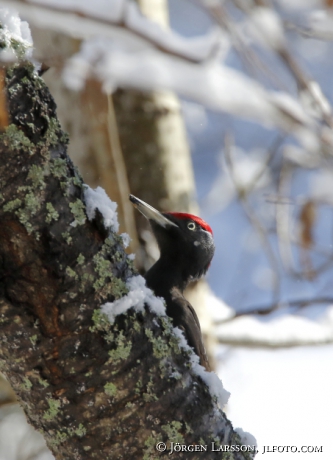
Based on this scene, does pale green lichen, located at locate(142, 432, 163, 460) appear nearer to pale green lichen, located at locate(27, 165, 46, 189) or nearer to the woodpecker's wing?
pale green lichen, located at locate(27, 165, 46, 189)

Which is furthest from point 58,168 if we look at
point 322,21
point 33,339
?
point 322,21

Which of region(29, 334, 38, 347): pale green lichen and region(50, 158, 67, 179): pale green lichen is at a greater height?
region(50, 158, 67, 179): pale green lichen

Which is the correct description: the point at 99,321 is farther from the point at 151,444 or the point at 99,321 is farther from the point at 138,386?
the point at 151,444

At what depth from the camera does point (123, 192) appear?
4.07 metres

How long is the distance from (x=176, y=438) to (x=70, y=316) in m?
0.53

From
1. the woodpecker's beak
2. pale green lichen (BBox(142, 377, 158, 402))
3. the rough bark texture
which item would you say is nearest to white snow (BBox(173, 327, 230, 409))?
the rough bark texture

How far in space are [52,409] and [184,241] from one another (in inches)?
87.9

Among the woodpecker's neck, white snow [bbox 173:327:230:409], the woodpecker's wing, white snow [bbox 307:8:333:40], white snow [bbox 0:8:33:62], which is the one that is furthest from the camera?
the woodpecker's neck

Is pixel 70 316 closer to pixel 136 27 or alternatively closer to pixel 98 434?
pixel 98 434

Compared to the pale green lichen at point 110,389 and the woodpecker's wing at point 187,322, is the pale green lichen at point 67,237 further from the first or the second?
the woodpecker's wing at point 187,322

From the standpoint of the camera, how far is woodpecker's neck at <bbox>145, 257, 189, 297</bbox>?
3541 millimetres

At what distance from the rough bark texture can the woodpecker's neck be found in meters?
1.77

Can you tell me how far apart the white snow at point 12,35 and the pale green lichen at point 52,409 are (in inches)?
36.2

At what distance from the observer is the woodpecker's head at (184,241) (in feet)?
12.2
